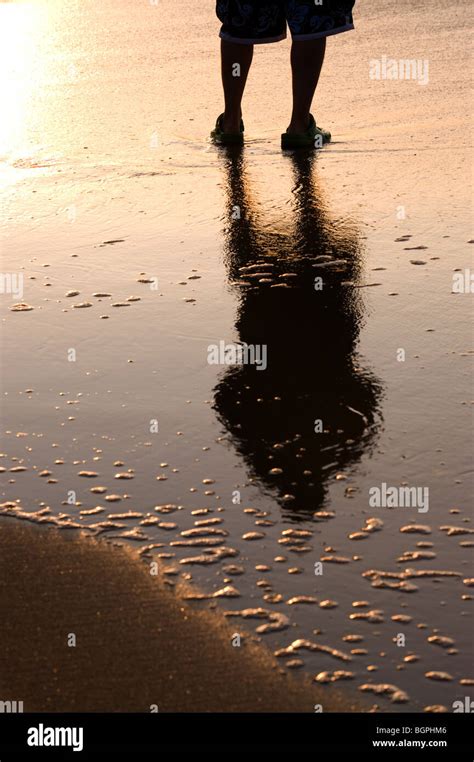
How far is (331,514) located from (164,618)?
527 millimetres

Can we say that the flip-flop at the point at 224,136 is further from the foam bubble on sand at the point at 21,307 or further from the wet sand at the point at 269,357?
the foam bubble on sand at the point at 21,307

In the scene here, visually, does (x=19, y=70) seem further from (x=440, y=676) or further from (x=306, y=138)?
(x=440, y=676)

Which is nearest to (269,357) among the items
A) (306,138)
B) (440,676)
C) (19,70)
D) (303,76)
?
(440,676)

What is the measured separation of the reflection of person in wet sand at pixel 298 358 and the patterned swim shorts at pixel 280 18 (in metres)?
1.13

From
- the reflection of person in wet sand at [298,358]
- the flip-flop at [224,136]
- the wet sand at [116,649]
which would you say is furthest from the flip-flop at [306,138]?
the wet sand at [116,649]

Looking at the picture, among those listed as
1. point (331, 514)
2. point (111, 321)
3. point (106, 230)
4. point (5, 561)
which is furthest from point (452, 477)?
point (106, 230)

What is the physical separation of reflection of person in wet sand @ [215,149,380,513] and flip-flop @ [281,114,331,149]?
0.84 metres

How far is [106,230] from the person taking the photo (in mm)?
5023

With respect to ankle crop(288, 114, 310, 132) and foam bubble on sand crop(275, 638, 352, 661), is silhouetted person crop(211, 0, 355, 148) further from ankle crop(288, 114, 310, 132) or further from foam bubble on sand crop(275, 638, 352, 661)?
foam bubble on sand crop(275, 638, 352, 661)

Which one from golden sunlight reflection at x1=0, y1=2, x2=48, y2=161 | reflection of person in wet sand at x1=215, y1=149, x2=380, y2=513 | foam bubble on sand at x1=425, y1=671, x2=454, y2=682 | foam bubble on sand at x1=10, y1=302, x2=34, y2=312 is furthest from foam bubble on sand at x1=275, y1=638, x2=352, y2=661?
golden sunlight reflection at x1=0, y1=2, x2=48, y2=161

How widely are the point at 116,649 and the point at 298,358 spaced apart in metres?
1.47

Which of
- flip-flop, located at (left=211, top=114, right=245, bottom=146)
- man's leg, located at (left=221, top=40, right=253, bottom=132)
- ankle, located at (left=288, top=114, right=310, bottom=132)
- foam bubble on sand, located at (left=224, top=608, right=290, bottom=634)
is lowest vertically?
foam bubble on sand, located at (left=224, top=608, right=290, bottom=634)

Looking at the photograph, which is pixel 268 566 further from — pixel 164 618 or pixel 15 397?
pixel 15 397

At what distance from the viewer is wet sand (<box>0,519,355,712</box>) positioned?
2354mm
